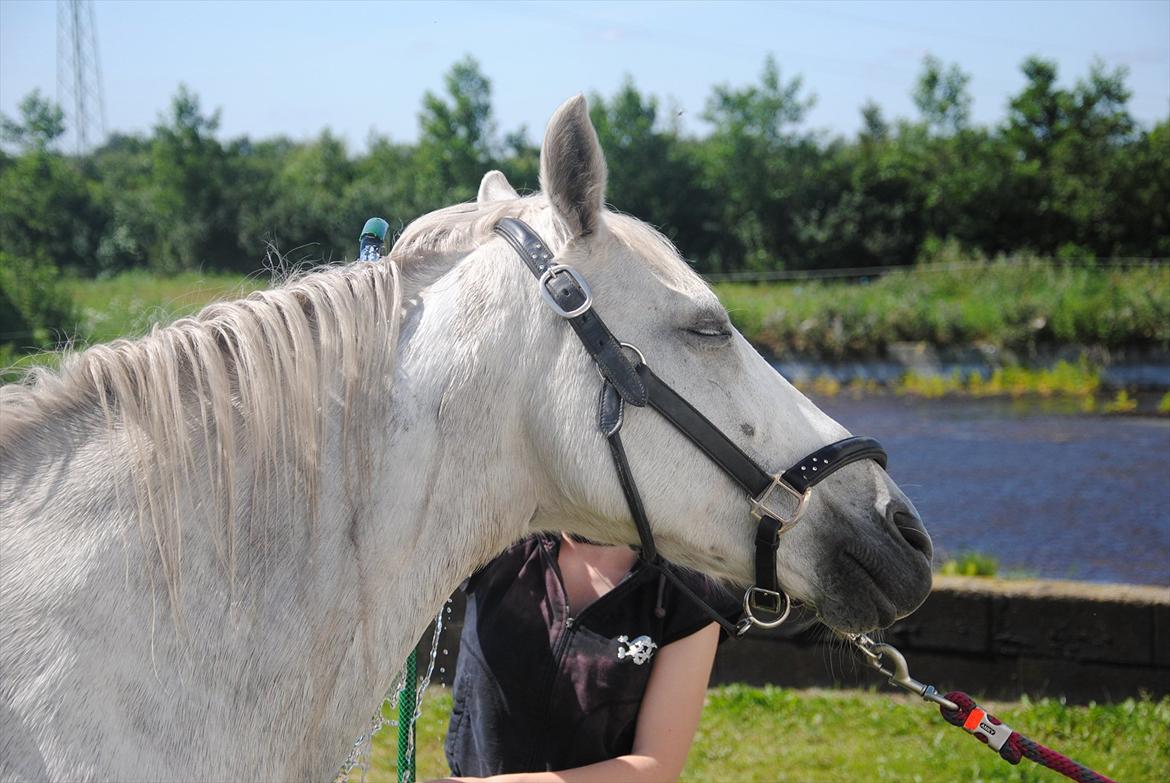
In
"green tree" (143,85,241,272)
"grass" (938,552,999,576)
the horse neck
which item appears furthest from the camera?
"green tree" (143,85,241,272)

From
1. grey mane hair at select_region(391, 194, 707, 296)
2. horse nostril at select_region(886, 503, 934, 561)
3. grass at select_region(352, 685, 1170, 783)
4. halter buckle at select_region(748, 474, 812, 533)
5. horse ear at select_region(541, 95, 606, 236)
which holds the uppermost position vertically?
horse ear at select_region(541, 95, 606, 236)

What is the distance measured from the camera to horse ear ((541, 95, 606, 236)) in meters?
1.68

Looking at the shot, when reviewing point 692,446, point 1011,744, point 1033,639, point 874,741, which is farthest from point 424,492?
point 1033,639

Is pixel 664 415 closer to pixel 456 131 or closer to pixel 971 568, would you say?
pixel 971 568

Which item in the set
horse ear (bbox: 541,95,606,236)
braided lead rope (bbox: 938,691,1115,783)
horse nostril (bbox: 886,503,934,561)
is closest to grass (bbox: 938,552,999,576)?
braided lead rope (bbox: 938,691,1115,783)

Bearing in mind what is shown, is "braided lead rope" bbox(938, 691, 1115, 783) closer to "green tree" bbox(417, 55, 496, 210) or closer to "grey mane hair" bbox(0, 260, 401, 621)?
"grey mane hair" bbox(0, 260, 401, 621)

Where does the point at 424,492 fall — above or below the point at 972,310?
above

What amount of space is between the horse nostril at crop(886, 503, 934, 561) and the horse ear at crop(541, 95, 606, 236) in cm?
81

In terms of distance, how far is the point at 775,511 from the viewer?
5.76ft

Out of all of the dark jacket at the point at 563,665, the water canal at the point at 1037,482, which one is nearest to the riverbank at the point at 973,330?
the water canal at the point at 1037,482

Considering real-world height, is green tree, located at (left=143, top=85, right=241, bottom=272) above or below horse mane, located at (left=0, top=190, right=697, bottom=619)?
below

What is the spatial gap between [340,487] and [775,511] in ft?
2.58

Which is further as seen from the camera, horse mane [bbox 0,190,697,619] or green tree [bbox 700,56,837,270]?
green tree [bbox 700,56,837,270]

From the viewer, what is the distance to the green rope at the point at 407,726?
213 cm
